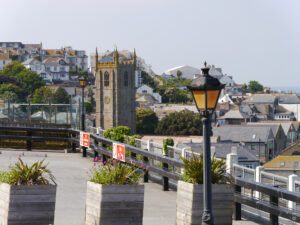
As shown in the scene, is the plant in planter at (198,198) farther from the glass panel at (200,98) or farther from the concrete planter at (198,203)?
the glass panel at (200,98)

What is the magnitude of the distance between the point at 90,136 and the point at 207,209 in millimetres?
11933

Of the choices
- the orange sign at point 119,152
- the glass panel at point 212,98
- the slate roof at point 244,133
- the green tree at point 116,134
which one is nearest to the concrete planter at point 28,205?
the glass panel at point 212,98

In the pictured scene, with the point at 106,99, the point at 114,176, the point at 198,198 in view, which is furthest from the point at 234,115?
the point at 114,176

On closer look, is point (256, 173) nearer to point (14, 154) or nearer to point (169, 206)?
point (169, 206)

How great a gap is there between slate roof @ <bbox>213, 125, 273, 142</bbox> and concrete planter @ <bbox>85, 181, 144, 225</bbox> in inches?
4099

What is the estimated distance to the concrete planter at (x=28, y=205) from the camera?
9.41 meters

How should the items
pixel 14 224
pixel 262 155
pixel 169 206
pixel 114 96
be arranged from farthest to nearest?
1. pixel 114 96
2. pixel 262 155
3. pixel 169 206
4. pixel 14 224

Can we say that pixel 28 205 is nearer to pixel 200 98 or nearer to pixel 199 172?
pixel 199 172

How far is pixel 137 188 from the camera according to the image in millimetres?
9766

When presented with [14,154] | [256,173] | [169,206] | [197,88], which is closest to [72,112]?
[14,154]

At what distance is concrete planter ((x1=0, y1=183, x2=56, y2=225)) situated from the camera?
941 centimetres

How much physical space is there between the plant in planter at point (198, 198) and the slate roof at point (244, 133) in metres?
103

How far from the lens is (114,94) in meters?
183

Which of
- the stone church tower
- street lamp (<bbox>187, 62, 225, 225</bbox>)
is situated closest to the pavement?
street lamp (<bbox>187, 62, 225, 225</bbox>)
